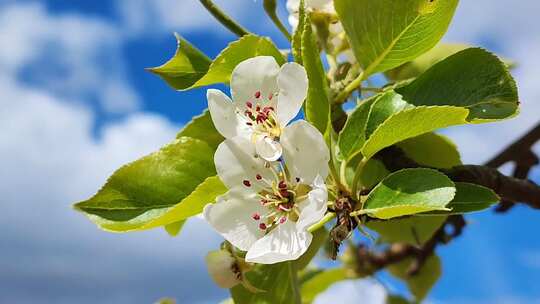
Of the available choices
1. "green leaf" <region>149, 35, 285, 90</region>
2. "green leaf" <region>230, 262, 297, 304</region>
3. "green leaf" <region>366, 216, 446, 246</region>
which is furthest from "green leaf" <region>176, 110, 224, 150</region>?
"green leaf" <region>366, 216, 446, 246</region>

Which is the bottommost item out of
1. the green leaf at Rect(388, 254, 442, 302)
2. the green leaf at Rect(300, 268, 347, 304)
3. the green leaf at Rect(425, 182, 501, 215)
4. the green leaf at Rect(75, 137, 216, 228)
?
the green leaf at Rect(388, 254, 442, 302)

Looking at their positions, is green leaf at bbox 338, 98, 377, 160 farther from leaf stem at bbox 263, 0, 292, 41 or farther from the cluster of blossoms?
leaf stem at bbox 263, 0, 292, 41

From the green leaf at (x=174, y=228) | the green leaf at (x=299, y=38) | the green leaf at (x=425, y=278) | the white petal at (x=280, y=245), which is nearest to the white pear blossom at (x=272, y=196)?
the white petal at (x=280, y=245)

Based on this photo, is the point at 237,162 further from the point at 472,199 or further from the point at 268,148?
the point at 472,199

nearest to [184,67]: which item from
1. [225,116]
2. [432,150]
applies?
[225,116]

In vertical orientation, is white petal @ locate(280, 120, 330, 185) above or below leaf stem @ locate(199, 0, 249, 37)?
below

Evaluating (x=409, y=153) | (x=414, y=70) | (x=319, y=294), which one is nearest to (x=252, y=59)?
(x=409, y=153)

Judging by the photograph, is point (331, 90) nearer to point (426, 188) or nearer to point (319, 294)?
point (426, 188)
